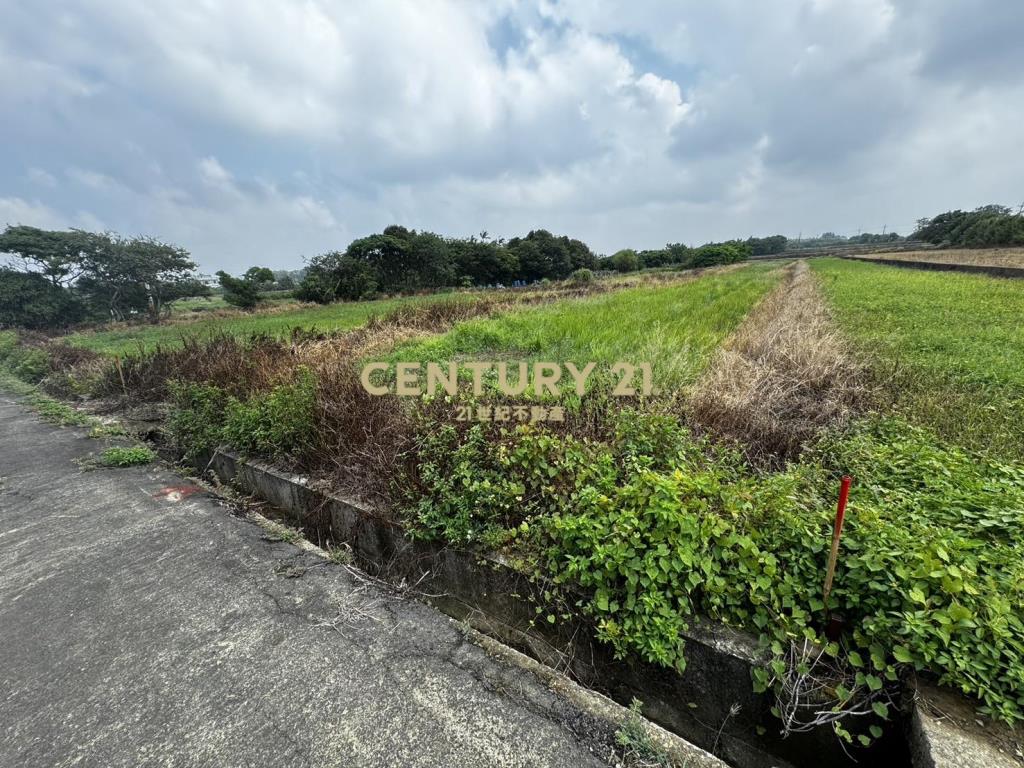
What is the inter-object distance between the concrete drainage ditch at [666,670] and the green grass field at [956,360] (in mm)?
1889

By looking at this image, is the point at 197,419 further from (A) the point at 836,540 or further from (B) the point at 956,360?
(B) the point at 956,360

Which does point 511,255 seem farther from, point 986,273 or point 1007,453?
point 1007,453

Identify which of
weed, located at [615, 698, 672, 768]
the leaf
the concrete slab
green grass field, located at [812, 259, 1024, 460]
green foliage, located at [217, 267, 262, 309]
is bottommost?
weed, located at [615, 698, 672, 768]

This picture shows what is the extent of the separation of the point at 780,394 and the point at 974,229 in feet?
174

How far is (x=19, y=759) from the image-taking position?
1.28 m

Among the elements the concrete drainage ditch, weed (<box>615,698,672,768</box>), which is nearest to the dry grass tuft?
the concrete drainage ditch

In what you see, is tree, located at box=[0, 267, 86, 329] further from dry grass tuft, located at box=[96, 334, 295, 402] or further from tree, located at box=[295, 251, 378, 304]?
dry grass tuft, located at box=[96, 334, 295, 402]

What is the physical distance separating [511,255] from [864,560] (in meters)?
50.4

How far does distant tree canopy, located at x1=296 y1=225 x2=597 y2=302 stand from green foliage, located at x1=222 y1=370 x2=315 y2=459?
30.8 metres

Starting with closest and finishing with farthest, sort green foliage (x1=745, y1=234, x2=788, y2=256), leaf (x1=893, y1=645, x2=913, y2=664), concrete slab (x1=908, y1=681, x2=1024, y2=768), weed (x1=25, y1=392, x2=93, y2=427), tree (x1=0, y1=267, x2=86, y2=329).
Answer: concrete slab (x1=908, y1=681, x2=1024, y2=768)
leaf (x1=893, y1=645, x2=913, y2=664)
weed (x1=25, y1=392, x2=93, y2=427)
tree (x1=0, y1=267, x2=86, y2=329)
green foliage (x1=745, y1=234, x2=788, y2=256)

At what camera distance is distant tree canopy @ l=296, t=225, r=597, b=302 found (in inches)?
1265

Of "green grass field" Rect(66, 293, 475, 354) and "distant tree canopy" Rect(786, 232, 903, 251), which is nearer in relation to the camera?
"green grass field" Rect(66, 293, 475, 354)

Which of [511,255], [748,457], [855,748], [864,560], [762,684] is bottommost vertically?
[855,748]

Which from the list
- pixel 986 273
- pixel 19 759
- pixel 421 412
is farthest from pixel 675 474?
pixel 986 273
